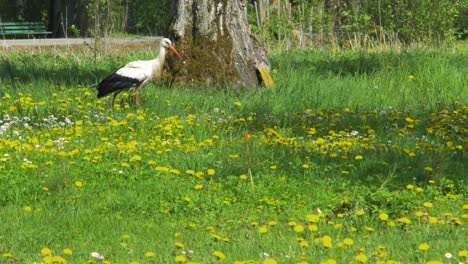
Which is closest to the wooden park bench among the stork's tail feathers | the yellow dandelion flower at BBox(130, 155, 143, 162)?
the stork's tail feathers

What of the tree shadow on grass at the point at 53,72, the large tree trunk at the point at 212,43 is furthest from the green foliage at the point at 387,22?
the large tree trunk at the point at 212,43

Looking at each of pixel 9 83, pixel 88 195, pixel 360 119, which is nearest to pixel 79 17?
pixel 9 83

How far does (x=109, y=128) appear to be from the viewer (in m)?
9.31

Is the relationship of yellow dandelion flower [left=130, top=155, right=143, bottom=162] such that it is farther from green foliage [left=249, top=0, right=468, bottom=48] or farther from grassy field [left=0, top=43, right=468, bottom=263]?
green foliage [left=249, top=0, right=468, bottom=48]

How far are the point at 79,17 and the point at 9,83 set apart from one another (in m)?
13.6

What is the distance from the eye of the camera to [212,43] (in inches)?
493

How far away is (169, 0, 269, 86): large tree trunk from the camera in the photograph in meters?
12.5

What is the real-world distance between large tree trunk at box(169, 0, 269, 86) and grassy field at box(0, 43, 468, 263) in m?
0.42

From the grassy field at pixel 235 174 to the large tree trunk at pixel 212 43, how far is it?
1.38 ft

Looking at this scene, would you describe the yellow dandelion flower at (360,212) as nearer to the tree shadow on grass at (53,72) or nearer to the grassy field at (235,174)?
the grassy field at (235,174)

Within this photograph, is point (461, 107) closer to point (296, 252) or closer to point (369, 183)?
point (369, 183)

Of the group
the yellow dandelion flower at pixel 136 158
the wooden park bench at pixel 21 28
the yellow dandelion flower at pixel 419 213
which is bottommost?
the wooden park bench at pixel 21 28

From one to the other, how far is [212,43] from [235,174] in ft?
16.9

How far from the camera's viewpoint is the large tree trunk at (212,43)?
12469 mm
